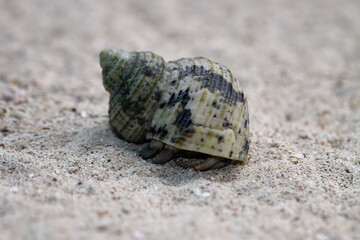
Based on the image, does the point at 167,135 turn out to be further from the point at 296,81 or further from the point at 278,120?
the point at 296,81

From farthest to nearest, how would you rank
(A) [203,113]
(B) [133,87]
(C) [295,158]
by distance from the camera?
(C) [295,158], (B) [133,87], (A) [203,113]

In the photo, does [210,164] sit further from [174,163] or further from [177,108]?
[177,108]

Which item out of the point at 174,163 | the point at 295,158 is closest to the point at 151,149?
the point at 174,163

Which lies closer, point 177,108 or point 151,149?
point 177,108

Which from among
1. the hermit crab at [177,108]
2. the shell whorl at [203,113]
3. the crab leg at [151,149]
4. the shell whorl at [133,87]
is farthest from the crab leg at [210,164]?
the shell whorl at [133,87]

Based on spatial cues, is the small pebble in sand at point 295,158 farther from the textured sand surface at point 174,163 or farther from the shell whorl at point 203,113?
the shell whorl at point 203,113
